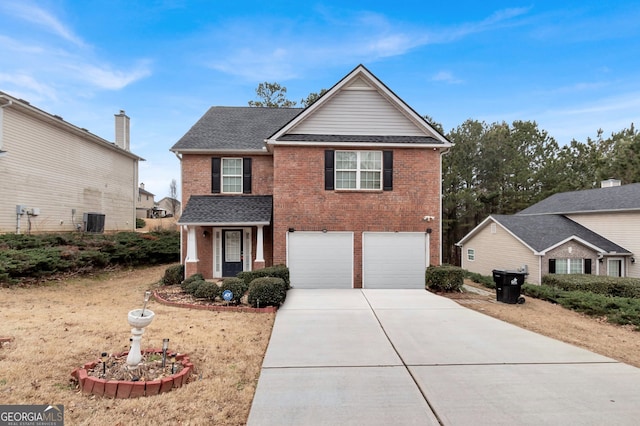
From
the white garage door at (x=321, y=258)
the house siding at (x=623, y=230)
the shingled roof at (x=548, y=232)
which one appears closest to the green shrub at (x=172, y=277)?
the white garage door at (x=321, y=258)

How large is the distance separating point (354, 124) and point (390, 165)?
7.19ft

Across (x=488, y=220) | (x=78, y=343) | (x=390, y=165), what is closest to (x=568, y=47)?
(x=488, y=220)

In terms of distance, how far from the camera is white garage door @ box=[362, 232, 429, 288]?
11781mm

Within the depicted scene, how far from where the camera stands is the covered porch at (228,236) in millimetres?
12234

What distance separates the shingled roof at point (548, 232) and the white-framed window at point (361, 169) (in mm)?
12013

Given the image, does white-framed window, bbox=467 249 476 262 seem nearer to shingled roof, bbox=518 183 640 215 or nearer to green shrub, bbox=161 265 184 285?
shingled roof, bbox=518 183 640 215

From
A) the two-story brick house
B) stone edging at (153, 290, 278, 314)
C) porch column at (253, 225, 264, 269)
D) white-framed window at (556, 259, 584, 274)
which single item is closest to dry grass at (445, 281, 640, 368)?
the two-story brick house

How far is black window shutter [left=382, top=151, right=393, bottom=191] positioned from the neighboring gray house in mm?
11439

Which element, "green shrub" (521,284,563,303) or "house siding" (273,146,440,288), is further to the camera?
"green shrub" (521,284,563,303)

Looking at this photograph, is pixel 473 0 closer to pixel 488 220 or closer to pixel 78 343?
pixel 488 220

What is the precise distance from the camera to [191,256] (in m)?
11.9

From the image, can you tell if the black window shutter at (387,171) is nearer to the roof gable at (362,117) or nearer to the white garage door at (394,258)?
the roof gable at (362,117)

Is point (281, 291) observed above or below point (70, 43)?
below

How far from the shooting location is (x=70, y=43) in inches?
522
